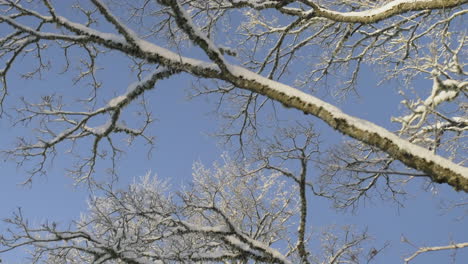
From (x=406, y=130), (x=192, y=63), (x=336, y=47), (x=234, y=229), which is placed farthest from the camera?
(x=336, y=47)

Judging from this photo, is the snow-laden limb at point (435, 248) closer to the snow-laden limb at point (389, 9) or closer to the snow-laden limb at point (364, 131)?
the snow-laden limb at point (364, 131)

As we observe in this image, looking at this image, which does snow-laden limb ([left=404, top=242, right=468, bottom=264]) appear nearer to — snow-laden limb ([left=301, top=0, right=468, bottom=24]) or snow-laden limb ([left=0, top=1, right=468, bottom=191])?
snow-laden limb ([left=0, top=1, right=468, bottom=191])

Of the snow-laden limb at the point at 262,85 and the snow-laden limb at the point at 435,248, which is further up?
the snow-laden limb at the point at 262,85

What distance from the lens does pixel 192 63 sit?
18.3 feet

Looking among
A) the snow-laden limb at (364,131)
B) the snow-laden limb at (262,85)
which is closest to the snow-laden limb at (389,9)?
the snow-laden limb at (262,85)

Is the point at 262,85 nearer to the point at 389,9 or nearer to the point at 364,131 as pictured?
the point at 364,131

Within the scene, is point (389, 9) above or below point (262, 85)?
above

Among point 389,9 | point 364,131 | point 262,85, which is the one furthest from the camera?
point 389,9

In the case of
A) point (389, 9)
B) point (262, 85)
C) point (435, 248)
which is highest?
point (389, 9)

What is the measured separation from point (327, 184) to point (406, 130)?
284 cm

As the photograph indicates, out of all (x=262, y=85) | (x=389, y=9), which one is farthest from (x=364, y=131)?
→ (x=389, y=9)

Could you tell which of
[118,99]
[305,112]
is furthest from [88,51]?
[305,112]

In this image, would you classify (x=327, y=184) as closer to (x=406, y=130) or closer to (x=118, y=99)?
(x=406, y=130)

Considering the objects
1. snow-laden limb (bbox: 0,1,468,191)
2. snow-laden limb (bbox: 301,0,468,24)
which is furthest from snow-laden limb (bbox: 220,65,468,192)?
snow-laden limb (bbox: 301,0,468,24)
